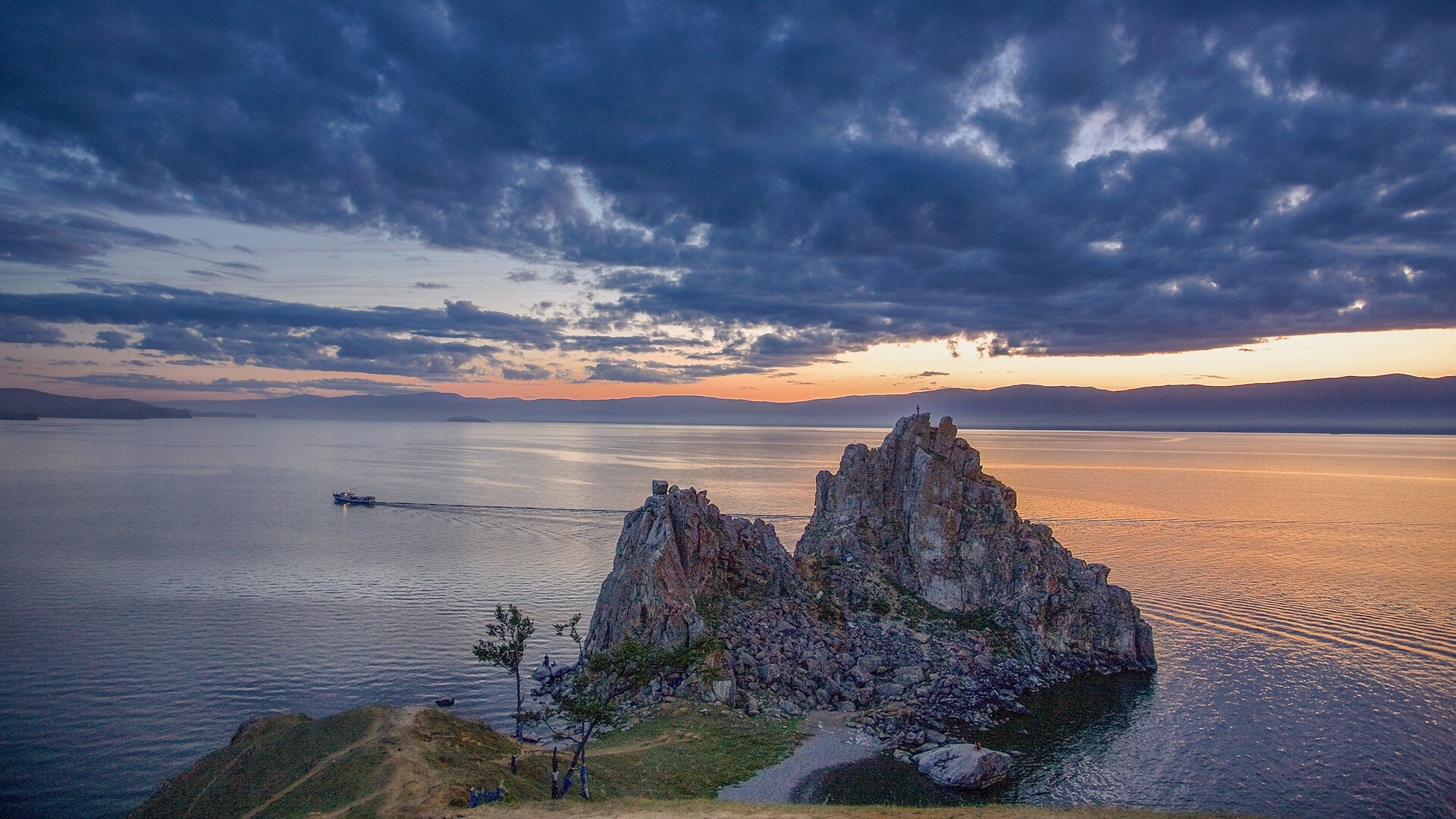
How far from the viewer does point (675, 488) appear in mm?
77938

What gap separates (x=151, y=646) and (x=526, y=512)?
92314 mm

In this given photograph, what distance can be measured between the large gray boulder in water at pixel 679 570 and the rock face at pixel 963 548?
6816 millimetres

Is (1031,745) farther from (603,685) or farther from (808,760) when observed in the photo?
(603,685)

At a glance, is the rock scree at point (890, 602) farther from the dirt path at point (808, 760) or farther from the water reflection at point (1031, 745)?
the water reflection at point (1031, 745)

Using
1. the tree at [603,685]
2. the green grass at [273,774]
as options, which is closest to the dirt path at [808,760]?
the tree at [603,685]

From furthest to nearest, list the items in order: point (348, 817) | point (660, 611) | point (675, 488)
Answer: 1. point (675, 488)
2. point (660, 611)
3. point (348, 817)

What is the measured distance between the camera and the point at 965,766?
4875 cm

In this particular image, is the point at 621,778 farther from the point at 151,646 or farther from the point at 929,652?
the point at 151,646

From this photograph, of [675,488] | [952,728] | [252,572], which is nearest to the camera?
[952,728]

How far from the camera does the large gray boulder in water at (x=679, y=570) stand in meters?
64.5

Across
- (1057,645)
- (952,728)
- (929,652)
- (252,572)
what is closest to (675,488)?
(929,652)

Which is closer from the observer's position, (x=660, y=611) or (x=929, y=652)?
(x=660, y=611)

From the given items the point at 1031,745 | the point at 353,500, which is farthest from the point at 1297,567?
the point at 353,500

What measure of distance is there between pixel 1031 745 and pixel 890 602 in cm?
2297
